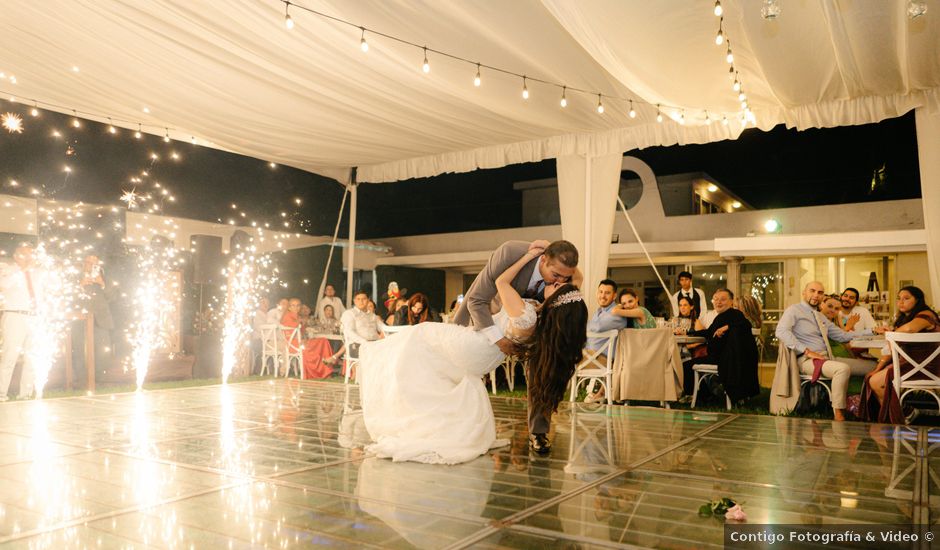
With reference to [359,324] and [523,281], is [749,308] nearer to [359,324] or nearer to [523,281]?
[523,281]

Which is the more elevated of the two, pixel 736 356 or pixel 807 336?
pixel 807 336

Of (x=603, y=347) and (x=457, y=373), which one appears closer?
(x=457, y=373)

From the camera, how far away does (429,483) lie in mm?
3549

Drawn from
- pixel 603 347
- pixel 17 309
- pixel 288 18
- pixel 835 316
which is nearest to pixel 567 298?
pixel 288 18

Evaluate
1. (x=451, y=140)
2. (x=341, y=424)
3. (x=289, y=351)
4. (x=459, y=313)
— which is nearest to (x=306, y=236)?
(x=289, y=351)

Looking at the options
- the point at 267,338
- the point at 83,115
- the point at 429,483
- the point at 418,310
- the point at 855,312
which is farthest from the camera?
the point at 267,338

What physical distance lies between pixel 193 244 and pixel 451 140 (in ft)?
19.8

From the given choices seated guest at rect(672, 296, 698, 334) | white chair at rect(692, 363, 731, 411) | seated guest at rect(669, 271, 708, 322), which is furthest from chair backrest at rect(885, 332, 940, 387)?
seated guest at rect(669, 271, 708, 322)

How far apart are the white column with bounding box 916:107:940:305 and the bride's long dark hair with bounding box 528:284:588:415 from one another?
4194mm

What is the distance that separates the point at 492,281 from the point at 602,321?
3328 mm

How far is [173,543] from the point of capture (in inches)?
99.6

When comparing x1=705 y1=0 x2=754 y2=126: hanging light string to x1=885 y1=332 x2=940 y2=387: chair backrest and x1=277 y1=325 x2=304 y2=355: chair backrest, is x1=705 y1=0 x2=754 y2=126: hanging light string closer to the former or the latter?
x1=885 y1=332 x2=940 y2=387: chair backrest

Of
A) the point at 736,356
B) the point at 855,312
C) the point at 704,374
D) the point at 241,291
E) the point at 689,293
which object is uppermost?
the point at 241,291

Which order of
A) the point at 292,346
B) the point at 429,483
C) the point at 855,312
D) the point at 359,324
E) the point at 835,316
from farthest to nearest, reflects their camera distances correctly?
the point at 292,346
the point at 359,324
the point at 855,312
the point at 835,316
the point at 429,483
